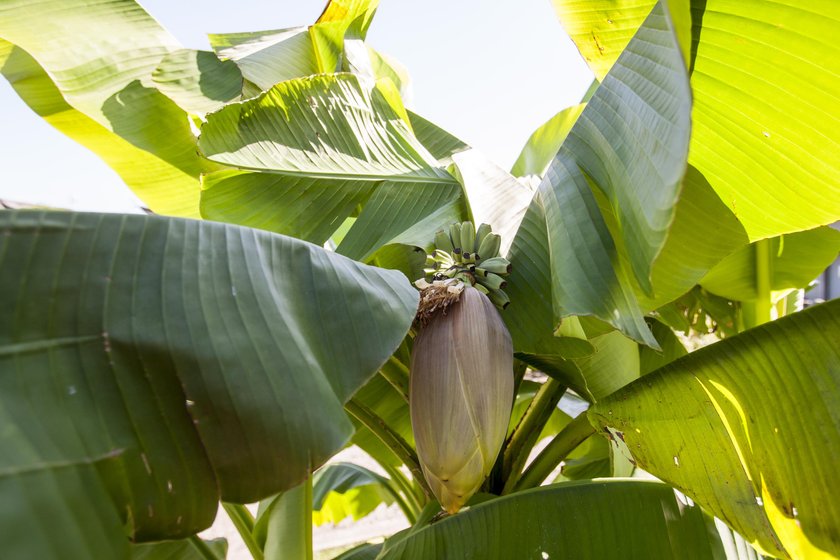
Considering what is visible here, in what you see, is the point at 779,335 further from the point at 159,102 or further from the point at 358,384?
the point at 159,102

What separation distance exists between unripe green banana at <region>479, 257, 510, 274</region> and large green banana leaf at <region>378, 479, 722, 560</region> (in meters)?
0.27

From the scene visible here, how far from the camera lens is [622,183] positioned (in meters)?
0.51

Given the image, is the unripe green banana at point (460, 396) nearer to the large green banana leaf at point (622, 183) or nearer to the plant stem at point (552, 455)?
the large green banana leaf at point (622, 183)

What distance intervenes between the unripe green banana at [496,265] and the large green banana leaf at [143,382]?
289 mm

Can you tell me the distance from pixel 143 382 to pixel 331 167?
0.50 metres

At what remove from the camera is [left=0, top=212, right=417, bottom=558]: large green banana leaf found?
0.35m

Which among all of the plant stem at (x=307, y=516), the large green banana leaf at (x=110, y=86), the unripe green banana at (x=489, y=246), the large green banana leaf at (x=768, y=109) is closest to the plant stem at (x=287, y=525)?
the plant stem at (x=307, y=516)

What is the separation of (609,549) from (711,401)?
0.70 feet

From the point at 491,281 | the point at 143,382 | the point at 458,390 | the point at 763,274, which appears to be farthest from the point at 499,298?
the point at 763,274

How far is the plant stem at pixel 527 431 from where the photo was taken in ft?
2.97

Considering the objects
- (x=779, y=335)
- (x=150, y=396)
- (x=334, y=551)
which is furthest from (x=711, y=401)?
(x=334, y=551)

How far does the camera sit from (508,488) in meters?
0.90

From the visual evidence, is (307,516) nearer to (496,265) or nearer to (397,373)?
(397,373)

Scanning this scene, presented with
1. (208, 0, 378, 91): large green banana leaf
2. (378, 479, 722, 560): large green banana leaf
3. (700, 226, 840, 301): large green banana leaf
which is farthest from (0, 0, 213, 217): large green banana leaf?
(700, 226, 840, 301): large green banana leaf
